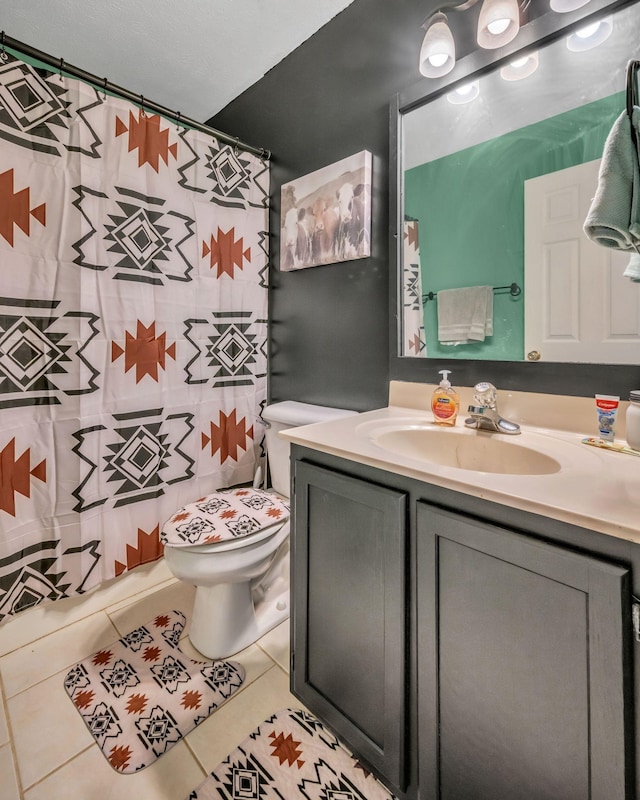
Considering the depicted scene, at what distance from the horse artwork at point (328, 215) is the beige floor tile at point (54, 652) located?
1.64 m

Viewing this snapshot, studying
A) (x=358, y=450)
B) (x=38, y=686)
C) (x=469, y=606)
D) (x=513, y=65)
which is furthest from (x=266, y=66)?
(x=38, y=686)

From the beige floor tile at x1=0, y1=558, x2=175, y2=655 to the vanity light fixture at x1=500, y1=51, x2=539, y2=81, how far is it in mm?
2138

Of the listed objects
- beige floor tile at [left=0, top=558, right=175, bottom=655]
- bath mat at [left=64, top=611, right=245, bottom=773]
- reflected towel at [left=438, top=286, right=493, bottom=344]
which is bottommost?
bath mat at [left=64, top=611, right=245, bottom=773]

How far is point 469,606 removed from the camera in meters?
0.70

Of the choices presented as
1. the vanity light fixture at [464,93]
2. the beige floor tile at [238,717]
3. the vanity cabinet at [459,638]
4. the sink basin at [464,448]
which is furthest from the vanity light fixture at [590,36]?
the beige floor tile at [238,717]

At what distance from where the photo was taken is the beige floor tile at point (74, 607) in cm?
136

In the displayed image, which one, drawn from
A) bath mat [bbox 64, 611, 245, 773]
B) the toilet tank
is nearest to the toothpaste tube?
the toilet tank

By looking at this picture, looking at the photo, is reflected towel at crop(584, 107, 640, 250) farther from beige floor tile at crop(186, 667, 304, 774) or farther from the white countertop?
beige floor tile at crop(186, 667, 304, 774)

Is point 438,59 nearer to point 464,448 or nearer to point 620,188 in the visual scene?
point 620,188

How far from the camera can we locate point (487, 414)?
3.47 feet

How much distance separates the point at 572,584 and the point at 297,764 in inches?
34.6

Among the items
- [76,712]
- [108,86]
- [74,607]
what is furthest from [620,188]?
[74,607]

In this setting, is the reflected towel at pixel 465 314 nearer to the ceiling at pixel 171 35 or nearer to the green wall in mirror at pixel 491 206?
the green wall in mirror at pixel 491 206

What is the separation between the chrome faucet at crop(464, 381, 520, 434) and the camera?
1.03 metres
